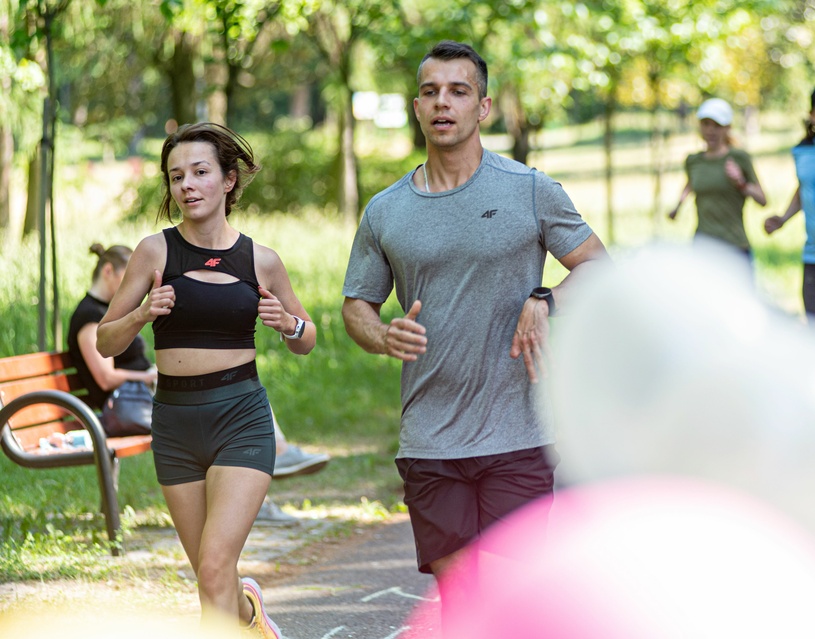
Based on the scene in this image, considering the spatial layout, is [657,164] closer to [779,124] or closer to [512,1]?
[512,1]

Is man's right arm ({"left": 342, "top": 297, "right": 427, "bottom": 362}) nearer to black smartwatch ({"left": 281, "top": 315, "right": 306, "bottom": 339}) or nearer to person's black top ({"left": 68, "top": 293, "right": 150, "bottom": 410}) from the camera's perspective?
black smartwatch ({"left": 281, "top": 315, "right": 306, "bottom": 339})

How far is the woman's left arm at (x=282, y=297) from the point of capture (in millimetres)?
4207

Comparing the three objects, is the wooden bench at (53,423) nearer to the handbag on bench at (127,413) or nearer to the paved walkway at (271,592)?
the handbag on bench at (127,413)

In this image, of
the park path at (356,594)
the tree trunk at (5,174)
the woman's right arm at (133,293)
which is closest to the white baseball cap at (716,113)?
the park path at (356,594)

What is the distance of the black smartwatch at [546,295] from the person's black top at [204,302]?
96 cm

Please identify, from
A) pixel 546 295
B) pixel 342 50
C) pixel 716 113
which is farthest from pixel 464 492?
pixel 342 50

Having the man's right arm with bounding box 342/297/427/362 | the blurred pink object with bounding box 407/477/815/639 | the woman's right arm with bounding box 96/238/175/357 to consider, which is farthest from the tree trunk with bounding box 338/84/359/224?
the man's right arm with bounding box 342/297/427/362

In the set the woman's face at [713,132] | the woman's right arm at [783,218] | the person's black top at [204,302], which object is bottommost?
the person's black top at [204,302]

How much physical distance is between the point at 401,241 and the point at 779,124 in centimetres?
6686

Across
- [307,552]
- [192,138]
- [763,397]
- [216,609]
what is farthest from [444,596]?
[763,397]

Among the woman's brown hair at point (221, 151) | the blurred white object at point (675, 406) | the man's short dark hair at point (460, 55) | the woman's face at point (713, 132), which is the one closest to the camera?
the man's short dark hair at point (460, 55)

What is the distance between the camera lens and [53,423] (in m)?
6.77

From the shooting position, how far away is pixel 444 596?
3.98 meters

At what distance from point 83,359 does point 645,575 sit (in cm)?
337
